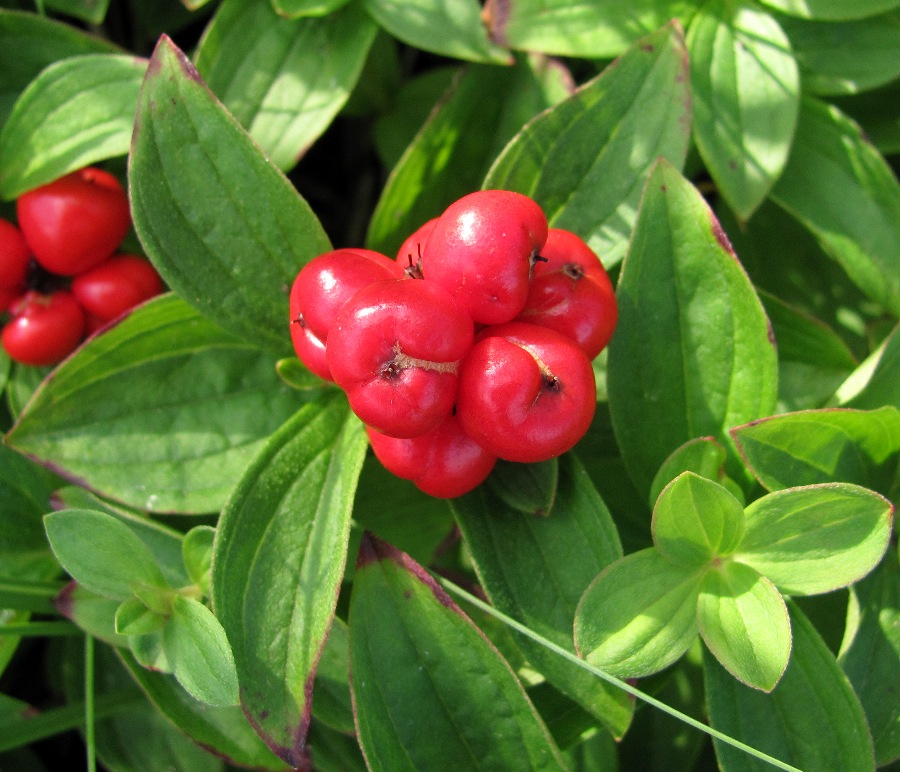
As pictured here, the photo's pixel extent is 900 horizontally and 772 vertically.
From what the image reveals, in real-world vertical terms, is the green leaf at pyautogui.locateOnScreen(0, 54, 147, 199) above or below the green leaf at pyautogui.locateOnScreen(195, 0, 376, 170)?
below

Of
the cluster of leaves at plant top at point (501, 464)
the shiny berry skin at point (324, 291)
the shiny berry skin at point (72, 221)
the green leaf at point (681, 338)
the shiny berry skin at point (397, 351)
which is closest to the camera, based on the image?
the shiny berry skin at point (397, 351)

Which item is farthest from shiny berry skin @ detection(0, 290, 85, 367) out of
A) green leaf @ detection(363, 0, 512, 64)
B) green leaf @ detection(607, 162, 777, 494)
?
green leaf @ detection(607, 162, 777, 494)

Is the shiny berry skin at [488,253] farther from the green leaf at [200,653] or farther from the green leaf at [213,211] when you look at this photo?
the green leaf at [200,653]

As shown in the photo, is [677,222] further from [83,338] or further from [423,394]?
→ [83,338]

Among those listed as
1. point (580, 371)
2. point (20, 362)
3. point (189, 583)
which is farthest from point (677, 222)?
point (20, 362)

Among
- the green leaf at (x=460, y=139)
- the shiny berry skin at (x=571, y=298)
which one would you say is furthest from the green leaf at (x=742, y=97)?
the shiny berry skin at (x=571, y=298)

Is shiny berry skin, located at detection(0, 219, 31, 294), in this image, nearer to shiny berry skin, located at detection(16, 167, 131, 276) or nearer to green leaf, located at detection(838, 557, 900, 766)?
shiny berry skin, located at detection(16, 167, 131, 276)
